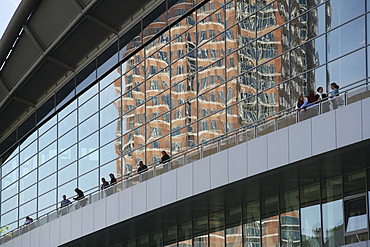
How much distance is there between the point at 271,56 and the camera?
2936cm

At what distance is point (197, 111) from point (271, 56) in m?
5.29

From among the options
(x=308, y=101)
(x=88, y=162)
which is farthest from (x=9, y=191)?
(x=308, y=101)

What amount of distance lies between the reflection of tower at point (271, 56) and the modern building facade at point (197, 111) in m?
0.06

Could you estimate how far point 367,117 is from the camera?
20.3 meters

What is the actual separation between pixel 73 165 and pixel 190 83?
499 inches

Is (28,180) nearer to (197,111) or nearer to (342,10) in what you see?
(197,111)

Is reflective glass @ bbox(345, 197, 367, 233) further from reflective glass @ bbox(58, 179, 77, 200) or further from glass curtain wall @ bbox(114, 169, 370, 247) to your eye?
reflective glass @ bbox(58, 179, 77, 200)

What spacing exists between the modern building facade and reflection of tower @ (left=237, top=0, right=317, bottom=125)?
0.06 m

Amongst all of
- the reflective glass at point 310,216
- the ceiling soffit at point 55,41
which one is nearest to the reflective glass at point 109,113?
the ceiling soffit at point 55,41

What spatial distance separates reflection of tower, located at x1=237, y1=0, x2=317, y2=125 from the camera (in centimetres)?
2772

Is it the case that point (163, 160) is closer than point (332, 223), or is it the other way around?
point (332, 223)

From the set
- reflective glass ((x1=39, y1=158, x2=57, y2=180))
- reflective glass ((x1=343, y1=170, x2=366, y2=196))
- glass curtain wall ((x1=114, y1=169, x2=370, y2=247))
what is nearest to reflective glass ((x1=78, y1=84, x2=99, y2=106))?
reflective glass ((x1=39, y1=158, x2=57, y2=180))

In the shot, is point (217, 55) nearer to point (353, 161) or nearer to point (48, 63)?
point (353, 161)

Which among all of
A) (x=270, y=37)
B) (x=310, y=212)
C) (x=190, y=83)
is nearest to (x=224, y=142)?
(x=310, y=212)
